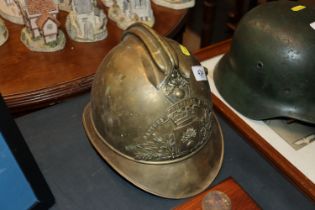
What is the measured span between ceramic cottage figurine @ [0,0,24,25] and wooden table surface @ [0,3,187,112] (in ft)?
0.06

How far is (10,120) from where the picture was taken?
2.16 feet

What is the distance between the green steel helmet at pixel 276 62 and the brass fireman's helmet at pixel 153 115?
244 millimetres

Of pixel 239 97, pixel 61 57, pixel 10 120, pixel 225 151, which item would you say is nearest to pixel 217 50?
pixel 239 97

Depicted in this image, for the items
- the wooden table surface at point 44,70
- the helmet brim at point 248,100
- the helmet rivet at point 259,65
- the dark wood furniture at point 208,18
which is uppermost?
the helmet rivet at point 259,65

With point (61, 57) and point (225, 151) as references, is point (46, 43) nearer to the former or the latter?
point (61, 57)

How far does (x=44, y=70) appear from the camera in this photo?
1.04m

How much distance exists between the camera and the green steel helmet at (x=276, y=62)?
0.90 m

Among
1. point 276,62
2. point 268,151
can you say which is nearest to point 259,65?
point 276,62

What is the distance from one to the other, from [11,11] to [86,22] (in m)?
0.27

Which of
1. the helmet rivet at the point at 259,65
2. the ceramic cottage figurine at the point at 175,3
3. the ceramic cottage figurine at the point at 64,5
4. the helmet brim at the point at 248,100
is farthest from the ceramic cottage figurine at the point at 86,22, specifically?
the helmet rivet at the point at 259,65

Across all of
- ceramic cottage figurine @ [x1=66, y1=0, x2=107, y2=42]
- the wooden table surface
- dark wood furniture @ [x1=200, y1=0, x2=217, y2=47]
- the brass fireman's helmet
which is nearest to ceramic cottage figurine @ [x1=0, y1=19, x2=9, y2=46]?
the wooden table surface

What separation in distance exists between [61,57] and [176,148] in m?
0.53

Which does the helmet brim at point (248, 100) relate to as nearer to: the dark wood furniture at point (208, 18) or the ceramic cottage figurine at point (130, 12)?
the ceramic cottage figurine at point (130, 12)

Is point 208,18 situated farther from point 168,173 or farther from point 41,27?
point 168,173
